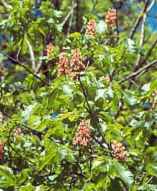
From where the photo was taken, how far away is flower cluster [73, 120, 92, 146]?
11.1ft

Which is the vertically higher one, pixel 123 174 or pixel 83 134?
pixel 83 134

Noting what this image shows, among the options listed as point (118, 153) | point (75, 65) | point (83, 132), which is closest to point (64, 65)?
point (75, 65)

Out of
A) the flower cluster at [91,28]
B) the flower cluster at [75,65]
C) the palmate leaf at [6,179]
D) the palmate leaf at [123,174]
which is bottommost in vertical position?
the palmate leaf at [6,179]

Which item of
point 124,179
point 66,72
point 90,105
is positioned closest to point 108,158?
point 124,179

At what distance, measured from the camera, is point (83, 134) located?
3.38 m

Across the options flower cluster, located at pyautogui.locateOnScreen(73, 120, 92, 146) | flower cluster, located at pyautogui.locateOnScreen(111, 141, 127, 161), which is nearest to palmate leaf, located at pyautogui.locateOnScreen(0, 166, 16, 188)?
flower cluster, located at pyautogui.locateOnScreen(73, 120, 92, 146)

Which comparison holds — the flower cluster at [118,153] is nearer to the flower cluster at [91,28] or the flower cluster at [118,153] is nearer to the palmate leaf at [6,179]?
the palmate leaf at [6,179]

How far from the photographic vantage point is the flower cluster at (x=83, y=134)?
3.38m

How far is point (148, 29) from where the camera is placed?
8484 mm

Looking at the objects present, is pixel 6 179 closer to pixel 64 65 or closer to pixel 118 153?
pixel 118 153

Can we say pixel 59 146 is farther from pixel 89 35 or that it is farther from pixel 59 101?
pixel 89 35

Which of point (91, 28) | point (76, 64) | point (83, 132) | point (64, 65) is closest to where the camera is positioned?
point (83, 132)

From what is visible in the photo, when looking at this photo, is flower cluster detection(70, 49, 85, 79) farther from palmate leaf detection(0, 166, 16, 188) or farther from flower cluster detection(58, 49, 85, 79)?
→ palmate leaf detection(0, 166, 16, 188)

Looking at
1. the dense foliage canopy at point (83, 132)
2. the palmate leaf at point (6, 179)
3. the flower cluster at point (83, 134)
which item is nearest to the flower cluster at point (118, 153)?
the dense foliage canopy at point (83, 132)
